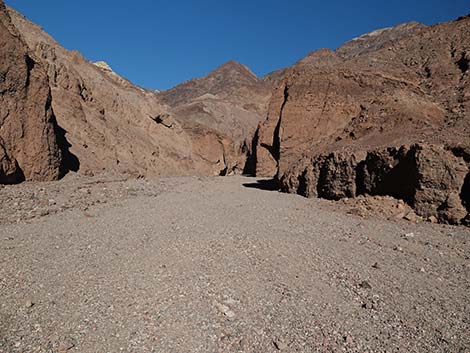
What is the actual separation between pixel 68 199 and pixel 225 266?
597 centimetres

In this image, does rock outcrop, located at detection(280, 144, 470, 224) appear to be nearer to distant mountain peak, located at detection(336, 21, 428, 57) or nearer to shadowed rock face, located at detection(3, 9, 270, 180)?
shadowed rock face, located at detection(3, 9, 270, 180)

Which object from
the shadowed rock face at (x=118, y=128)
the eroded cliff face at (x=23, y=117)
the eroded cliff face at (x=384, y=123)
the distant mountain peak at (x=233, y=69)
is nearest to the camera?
the eroded cliff face at (x=384, y=123)

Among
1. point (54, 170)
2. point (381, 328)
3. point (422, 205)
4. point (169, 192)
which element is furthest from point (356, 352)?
point (54, 170)

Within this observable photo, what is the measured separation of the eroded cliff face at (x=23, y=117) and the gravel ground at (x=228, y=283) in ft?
8.51

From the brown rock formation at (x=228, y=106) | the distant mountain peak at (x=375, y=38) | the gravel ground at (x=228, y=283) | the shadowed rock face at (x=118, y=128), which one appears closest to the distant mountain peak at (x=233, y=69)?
the brown rock formation at (x=228, y=106)

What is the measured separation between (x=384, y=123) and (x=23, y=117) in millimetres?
11376

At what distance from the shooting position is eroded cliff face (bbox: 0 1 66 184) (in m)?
10.2

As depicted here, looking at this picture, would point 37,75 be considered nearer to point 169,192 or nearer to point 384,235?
point 169,192

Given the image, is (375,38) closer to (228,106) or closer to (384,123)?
(228,106)

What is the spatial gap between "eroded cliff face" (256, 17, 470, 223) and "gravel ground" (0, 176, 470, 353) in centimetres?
141

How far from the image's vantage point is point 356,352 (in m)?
3.38

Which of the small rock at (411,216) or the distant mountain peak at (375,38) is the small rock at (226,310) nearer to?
→ the small rock at (411,216)

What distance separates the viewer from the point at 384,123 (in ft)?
39.6

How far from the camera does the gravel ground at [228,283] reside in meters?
3.54
